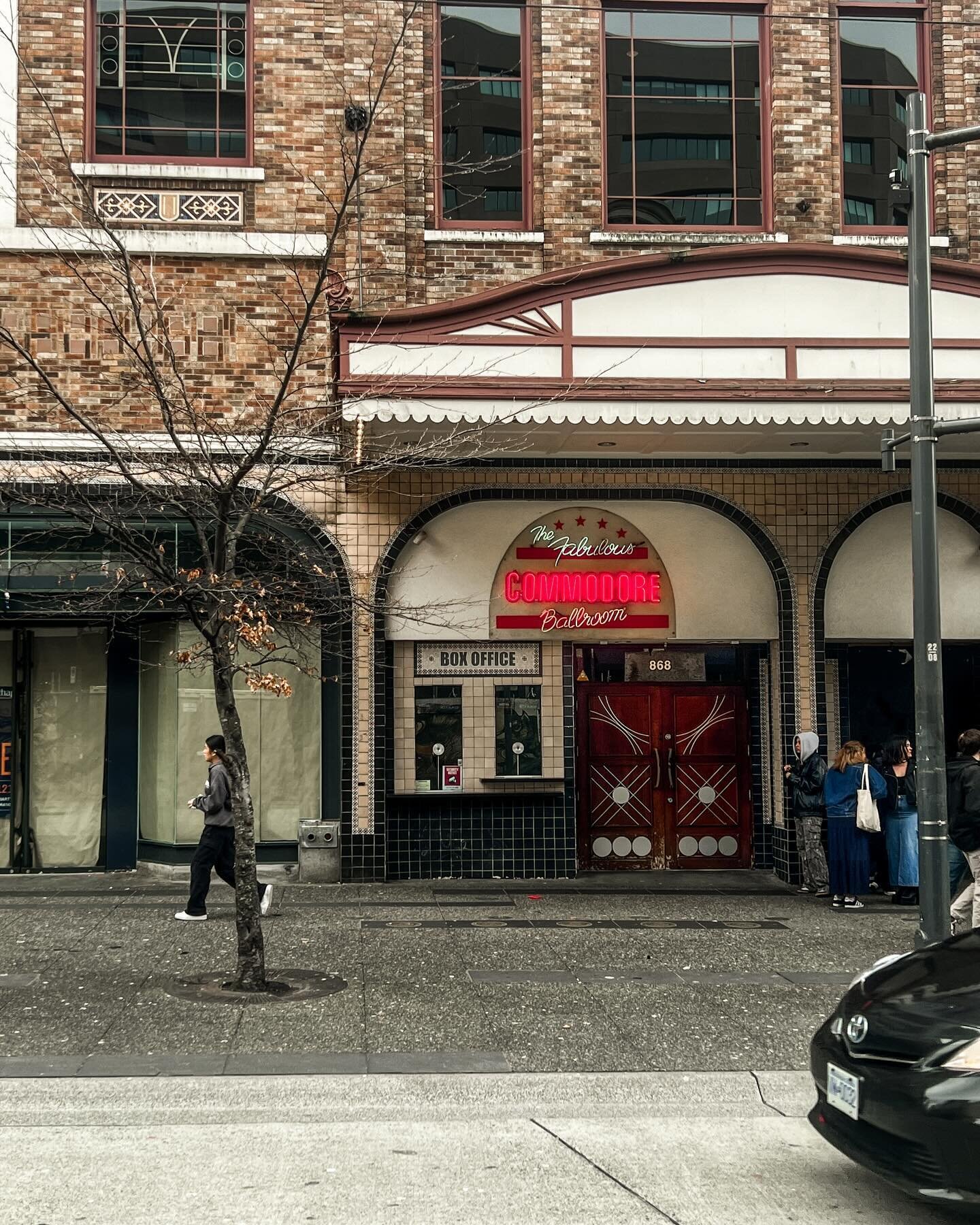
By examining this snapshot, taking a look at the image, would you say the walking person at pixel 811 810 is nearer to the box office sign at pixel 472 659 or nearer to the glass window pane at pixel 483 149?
the box office sign at pixel 472 659

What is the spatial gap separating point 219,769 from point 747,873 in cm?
586

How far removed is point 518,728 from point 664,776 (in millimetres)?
1766

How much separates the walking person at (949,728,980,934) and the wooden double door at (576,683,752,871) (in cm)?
367

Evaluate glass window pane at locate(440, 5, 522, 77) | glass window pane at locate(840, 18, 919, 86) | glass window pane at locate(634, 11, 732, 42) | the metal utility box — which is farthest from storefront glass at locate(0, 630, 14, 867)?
glass window pane at locate(840, 18, 919, 86)

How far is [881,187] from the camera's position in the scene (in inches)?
553

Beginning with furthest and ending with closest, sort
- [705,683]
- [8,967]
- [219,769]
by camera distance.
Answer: [705,683] < [219,769] < [8,967]

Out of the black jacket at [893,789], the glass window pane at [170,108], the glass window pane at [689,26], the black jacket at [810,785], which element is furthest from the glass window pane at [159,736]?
the glass window pane at [689,26]

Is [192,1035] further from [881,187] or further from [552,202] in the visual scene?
[881,187]

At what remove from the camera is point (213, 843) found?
36.5 ft

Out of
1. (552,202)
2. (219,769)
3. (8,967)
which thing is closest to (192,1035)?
(8,967)

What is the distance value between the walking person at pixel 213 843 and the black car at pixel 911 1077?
6349 mm

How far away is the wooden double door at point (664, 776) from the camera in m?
13.9

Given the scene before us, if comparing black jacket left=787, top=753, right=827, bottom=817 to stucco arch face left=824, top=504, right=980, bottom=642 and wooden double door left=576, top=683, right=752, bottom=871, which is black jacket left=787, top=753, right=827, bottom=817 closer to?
wooden double door left=576, top=683, right=752, bottom=871

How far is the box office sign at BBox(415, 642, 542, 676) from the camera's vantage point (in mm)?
13383
